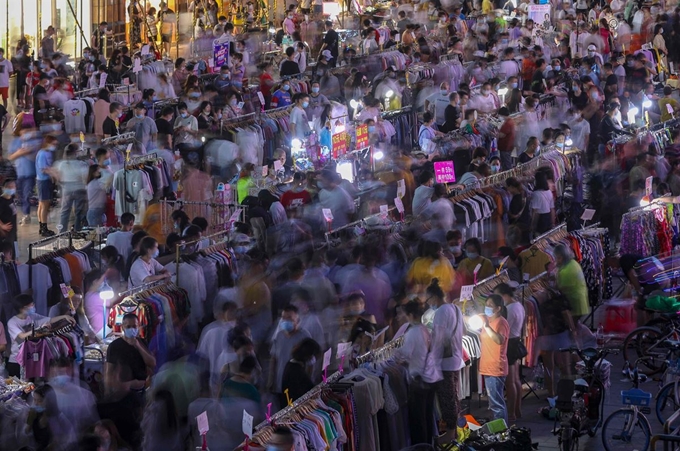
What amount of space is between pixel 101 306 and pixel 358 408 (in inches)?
130

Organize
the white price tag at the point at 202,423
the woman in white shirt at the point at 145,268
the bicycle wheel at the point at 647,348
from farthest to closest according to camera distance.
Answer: the bicycle wheel at the point at 647,348, the woman in white shirt at the point at 145,268, the white price tag at the point at 202,423

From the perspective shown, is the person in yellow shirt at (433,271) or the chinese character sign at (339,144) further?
the chinese character sign at (339,144)

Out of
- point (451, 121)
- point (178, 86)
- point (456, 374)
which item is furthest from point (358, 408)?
point (178, 86)

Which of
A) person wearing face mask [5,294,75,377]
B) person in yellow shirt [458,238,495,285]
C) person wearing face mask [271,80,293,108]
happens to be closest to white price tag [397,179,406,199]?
person in yellow shirt [458,238,495,285]

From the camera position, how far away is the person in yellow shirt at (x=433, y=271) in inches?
630

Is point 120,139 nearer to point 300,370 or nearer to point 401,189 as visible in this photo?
point 401,189

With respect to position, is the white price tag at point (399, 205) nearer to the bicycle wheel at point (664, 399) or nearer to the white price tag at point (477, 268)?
the white price tag at point (477, 268)

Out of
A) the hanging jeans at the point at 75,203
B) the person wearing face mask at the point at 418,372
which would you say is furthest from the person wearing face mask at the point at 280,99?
the person wearing face mask at the point at 418,372

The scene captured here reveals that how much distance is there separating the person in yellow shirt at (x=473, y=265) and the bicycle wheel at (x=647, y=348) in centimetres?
174

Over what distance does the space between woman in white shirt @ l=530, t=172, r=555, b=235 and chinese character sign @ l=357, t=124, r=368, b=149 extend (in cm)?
330

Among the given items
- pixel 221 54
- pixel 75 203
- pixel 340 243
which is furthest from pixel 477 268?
pixel 221 54

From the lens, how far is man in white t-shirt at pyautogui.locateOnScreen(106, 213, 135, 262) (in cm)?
1686

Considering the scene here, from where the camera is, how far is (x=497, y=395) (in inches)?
571

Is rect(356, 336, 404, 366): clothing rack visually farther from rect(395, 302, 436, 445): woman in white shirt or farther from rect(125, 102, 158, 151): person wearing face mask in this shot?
rect(125, 102, 158, 151): person wearing face mask
